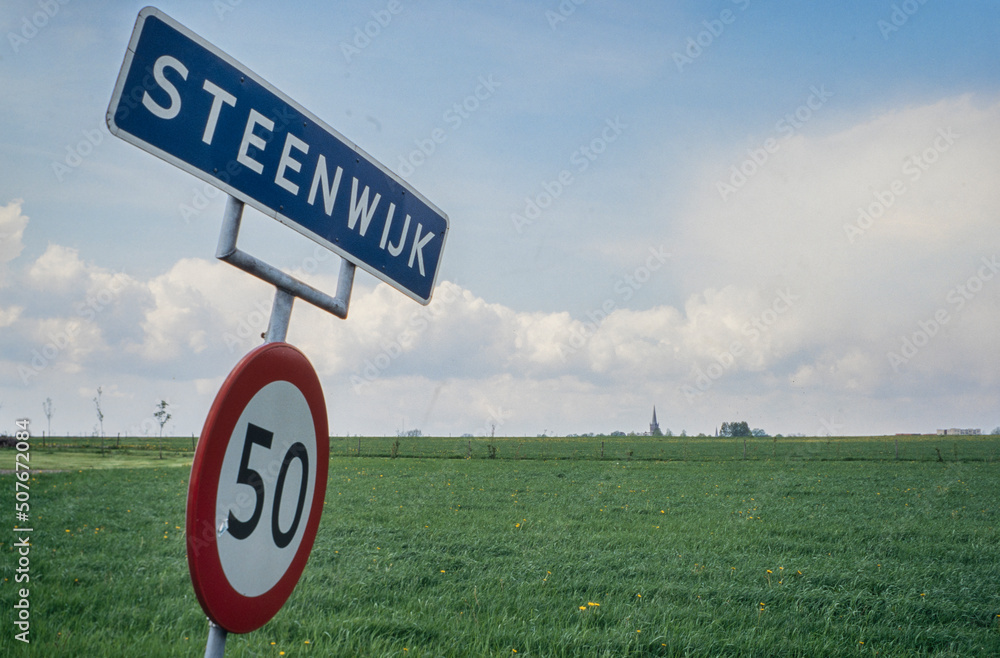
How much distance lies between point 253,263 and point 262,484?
60 centimetres

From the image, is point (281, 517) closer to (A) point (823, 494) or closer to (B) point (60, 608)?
(B) point (60, 608)

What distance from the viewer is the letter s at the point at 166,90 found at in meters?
1.59

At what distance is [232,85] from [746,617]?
6.24m

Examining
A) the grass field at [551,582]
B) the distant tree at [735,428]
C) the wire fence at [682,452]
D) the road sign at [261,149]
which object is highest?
the distant tree at [735,428]

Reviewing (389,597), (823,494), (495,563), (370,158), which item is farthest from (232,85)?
(823,494)

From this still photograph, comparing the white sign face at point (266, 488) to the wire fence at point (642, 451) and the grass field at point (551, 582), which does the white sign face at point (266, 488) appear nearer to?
the grass field at point (551, 582)

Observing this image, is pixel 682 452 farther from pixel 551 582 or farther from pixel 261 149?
→ pixel 261 149

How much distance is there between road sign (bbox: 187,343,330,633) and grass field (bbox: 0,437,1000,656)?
3.27 metres

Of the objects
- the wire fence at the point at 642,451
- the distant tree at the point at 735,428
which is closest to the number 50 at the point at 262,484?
the wire fence at the point at 642,451

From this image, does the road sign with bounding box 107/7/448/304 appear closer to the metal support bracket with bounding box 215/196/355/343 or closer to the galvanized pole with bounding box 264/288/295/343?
the metal support bracket with bounding box 215/196/355/343

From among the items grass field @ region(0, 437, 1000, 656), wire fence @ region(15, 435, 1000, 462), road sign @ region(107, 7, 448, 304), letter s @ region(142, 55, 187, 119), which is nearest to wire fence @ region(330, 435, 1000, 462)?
wire fence @ region(15, 435, 1000, 462)

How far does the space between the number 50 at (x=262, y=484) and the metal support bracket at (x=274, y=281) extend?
0.31 meters

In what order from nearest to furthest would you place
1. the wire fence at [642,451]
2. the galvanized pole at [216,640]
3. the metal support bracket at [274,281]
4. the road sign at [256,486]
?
the road sign at [256,486] → the galvanized pole at [216,640] → the metal support bracket at [274,281] → the wire fence at [642,451]

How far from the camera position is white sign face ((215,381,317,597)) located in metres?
1.49
